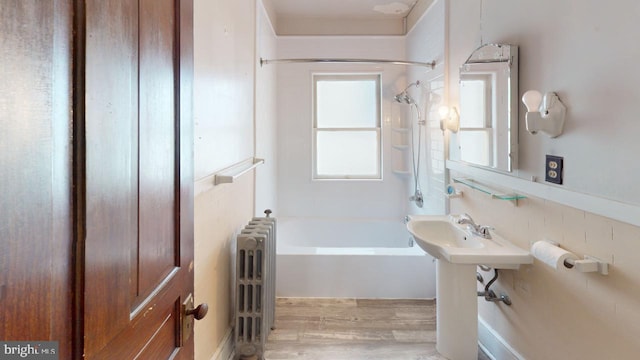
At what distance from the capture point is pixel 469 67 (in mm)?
2326

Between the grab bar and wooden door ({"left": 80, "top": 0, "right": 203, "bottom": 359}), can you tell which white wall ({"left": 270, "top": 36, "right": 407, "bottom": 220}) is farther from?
wooden door ({"left": 80, "top": 0, "right": 203, "bottom": 359})

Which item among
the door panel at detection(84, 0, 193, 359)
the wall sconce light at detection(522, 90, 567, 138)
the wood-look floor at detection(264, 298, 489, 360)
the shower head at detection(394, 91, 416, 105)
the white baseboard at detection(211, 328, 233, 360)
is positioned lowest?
the wood-look floor at detection(264, 298, 489, 360)

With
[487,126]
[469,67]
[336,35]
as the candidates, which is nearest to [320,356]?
[487,126]

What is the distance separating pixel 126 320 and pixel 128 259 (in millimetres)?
106

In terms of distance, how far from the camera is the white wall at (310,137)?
4.07 metres

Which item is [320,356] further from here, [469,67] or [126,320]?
[469,67]

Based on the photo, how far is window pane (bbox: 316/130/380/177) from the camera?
425cm

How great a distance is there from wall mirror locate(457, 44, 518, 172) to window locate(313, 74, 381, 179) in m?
1.78

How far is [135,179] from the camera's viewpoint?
658 millimetres

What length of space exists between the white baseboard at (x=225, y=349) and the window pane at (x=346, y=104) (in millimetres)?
2670

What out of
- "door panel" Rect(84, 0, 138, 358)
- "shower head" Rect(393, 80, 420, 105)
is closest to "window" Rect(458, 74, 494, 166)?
"shower head" Rect(393, 80, 420, 105)

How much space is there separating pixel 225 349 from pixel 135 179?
1.70 metres

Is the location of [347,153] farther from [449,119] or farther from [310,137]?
[449,119]

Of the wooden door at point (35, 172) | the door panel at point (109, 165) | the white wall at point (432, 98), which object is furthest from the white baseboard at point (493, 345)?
the wooden door at point (35, 172)
